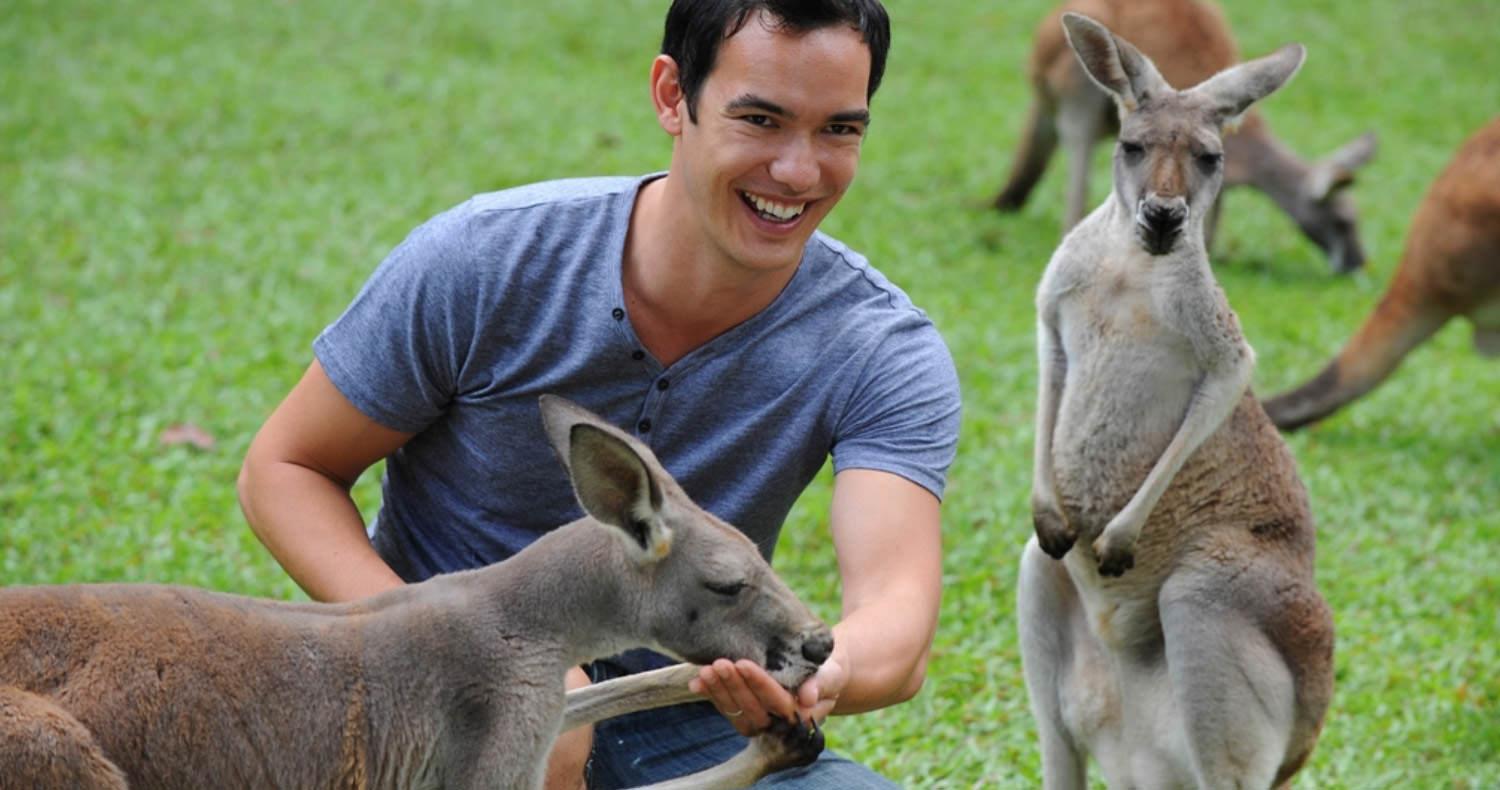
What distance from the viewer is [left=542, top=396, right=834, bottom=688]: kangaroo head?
81.9 inches

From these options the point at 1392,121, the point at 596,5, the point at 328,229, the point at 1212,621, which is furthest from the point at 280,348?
the point at 1392,121

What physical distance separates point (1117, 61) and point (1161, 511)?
0.76 metres

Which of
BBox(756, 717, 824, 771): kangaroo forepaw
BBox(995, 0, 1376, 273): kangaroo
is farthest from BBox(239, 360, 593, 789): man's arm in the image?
BBox(995, 0, 1376, 273): kangaroo

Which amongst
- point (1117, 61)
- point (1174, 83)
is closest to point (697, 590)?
point (1117, 61)

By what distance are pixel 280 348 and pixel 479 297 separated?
3.01 meters

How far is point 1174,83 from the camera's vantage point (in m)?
7.29

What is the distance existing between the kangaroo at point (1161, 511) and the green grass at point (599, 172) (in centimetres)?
49

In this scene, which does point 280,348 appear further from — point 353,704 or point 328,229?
point 353,704

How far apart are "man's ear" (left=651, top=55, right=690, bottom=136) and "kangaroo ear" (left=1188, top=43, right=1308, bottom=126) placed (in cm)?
94

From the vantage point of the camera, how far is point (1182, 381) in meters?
3.00

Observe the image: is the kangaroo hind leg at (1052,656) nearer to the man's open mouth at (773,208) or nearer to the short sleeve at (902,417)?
the short sleeve at (902,417)

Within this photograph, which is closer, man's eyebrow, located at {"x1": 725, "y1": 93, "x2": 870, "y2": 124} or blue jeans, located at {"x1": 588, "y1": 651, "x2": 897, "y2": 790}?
man's eyebrow, located at {"x1": 725, "y1": 93, "x2": 870, "y2": 124}

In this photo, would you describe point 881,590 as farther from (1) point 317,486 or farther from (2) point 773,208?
(1) point 317,486

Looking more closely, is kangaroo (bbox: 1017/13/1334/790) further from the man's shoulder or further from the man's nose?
the man's nose
